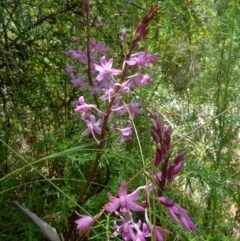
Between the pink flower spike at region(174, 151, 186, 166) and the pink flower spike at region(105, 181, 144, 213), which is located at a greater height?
the pink flower spike at region(174, 151, 186, 166)

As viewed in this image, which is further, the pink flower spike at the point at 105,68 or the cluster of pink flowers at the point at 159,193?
the pink flower spike at the point at 105,68

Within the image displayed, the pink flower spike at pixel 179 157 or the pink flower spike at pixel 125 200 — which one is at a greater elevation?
the pink flower spike at pixel 179 157

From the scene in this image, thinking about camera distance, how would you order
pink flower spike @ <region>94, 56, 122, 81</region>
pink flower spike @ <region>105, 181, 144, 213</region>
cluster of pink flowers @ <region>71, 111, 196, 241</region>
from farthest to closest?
1. pink flower spike @ <region>94, 56, 122, 81</region>
2. pink flower spike @ <region>105, 181, 144, 213</region>
3. cluster of pink flowers @ <region>71, 111, 196, 241</region>

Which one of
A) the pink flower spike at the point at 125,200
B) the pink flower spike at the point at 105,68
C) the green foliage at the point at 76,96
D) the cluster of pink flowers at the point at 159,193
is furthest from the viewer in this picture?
the green foliage at the point at 76,96

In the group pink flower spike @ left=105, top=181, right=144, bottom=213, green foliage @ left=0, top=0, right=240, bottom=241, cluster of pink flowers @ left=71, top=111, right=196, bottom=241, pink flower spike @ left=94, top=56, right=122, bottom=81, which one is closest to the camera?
cluster of pink flowers @ left=71, top=111, right=196, bottom=241

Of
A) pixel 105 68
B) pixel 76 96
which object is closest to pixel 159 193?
pixel 105 68

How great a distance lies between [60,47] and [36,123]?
0.38 metres

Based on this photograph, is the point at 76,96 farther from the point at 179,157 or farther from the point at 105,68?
the point at 179,157

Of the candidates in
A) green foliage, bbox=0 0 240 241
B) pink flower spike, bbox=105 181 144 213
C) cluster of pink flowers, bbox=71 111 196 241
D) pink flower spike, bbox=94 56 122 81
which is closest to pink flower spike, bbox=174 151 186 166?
cluster of pink flowers, bbox=71 111 196 241

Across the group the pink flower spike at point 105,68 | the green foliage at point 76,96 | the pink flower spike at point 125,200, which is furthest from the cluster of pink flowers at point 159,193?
the green foliage at point 76,96

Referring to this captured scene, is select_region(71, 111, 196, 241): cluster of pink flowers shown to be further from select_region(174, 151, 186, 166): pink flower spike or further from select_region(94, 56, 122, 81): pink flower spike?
select_region(94, 56, 122, 81): pink flower spike

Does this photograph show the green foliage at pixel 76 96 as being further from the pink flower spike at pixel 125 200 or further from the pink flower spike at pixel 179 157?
the pink flower spike at pixel 179 157

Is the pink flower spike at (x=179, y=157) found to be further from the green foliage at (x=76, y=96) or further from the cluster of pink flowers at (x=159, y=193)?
the green foliage at (x=76, y=96)

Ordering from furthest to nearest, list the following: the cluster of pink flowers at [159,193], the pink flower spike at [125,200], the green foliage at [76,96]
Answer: the green foliage at [76,96] < the pink flower spike at [125,200] < the cluster of pink flowers at [159,193]
